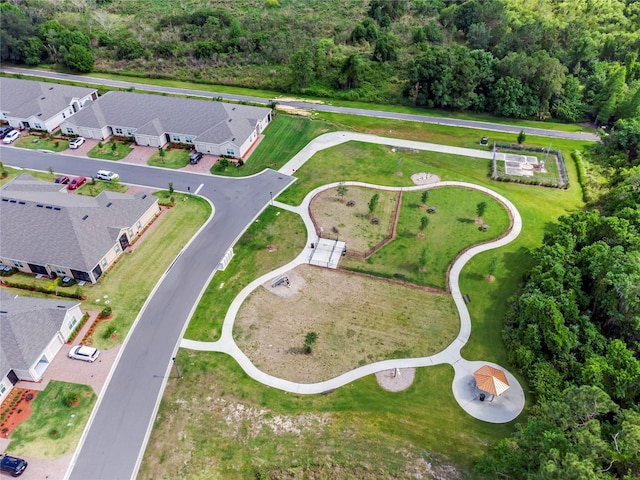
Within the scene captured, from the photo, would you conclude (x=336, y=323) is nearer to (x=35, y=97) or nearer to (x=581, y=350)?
(x=581, y=350)

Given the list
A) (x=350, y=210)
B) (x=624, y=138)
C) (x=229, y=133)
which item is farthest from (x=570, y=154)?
(x=229, y=133)

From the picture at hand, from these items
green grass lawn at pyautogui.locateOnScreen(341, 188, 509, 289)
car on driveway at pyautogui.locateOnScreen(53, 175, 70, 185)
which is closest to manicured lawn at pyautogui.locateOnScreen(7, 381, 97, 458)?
green grass lawn at pyautogui.locateOnScreen(341, 188, 509, 289)

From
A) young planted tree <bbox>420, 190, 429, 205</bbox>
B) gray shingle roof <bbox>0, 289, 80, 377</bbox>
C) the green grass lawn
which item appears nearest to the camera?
gray shingle roof <bbox>0, 289, 80, 377</bbox>

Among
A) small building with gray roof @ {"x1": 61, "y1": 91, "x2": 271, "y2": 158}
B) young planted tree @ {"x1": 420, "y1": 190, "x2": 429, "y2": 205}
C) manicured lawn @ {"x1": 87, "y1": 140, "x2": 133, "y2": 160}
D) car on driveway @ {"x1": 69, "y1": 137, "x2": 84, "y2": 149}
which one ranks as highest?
small building with gray roof @ {"x1": 61, "y1": 91, "x2": 271, "y2": 158}

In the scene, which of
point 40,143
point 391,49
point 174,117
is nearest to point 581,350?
point 174,117

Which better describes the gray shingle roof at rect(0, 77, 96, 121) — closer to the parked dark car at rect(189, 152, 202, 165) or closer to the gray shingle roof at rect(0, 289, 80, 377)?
the parked dark car at rect(189, 152, 202, 165)

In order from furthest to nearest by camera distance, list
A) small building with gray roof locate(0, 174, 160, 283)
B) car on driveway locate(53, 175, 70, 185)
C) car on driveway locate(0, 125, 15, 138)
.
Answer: car on driveway locate(0, 125, 15, 138), car on driveway locate(53, 175, 70, 185), small building with gray roof locate(0, 174, 160, 283)

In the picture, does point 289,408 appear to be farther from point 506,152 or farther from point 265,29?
point 265,29
